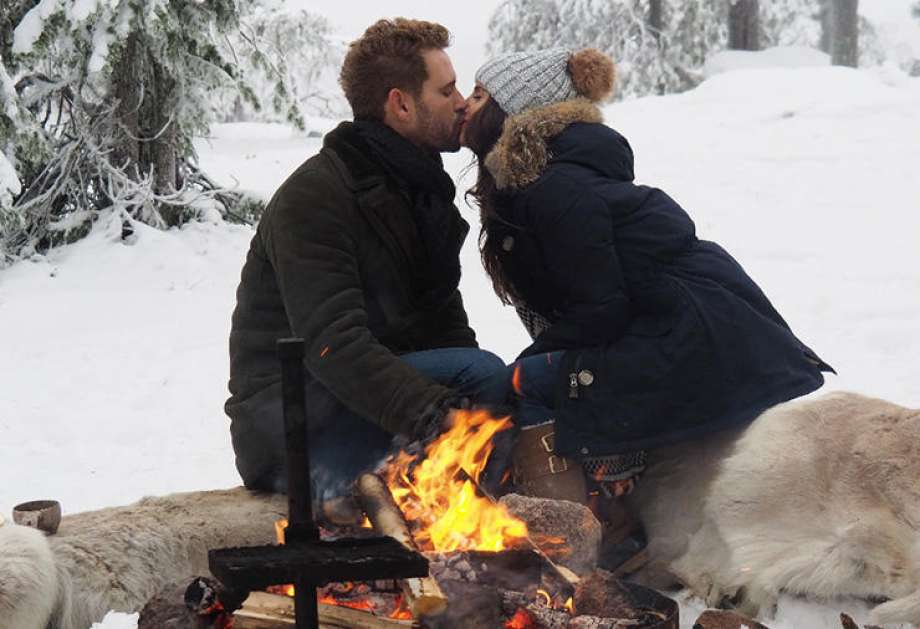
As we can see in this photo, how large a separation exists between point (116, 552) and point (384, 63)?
73.7 inches

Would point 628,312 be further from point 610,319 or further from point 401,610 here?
point 401,610

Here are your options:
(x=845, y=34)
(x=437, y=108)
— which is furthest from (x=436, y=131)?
(x=845, y=34)

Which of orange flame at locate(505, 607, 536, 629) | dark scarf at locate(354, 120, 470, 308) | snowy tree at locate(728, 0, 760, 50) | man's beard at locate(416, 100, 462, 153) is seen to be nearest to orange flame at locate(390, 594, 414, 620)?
orange flame at locate(505, 607, 536, 629)

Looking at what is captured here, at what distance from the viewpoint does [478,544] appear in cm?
315

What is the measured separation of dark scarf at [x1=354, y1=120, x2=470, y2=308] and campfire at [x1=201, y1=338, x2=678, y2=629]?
25.9 inches


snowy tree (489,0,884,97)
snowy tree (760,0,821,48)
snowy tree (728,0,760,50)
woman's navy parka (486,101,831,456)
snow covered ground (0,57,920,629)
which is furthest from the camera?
snowy tree (760,0,821,48)

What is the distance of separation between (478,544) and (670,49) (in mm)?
19518

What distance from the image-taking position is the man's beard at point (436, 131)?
3996mm

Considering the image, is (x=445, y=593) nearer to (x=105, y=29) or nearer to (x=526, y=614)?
(x=526, y=614)

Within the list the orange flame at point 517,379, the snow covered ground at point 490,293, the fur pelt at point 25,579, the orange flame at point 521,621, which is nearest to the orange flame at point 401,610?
the orange flame at point 521,621

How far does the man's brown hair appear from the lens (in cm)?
398

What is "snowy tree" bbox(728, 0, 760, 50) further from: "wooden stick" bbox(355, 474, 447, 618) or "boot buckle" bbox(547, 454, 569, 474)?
"wooden stick" bbox(355, 474, 447, 618)

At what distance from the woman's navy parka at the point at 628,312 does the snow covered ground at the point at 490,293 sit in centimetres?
65

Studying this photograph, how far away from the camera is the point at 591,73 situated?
3977mm
